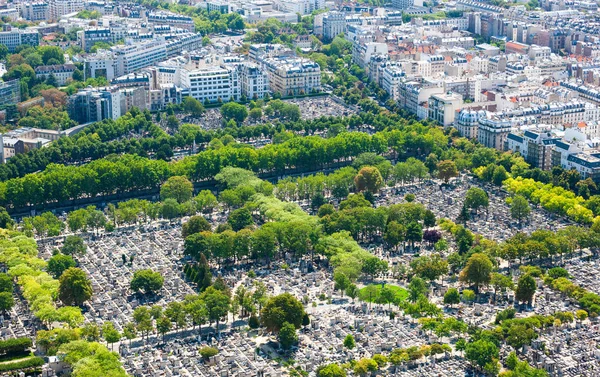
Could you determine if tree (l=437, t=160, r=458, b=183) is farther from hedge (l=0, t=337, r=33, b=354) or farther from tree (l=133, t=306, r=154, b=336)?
hedge (l=0, t=337, r=33, b=354)

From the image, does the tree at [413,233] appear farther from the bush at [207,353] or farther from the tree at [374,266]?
the bush at [207,353]

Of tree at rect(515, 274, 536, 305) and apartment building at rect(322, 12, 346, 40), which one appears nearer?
tree at rect(515, 274, 536, 305)

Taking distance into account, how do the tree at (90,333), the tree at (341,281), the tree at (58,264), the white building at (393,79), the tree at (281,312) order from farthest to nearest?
1. the white building at (393,79)
2. the tree at (58,264)
3. the tree at (341,281)
4. the tree at (281,312)
5. the tree at (90,333)

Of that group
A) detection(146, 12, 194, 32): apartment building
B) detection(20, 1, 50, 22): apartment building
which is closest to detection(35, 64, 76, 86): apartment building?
detection(146, 12, 194, 32): apartment building

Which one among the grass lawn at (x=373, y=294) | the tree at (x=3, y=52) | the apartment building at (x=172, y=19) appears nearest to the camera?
the grass lawn at (x=373, y=294)

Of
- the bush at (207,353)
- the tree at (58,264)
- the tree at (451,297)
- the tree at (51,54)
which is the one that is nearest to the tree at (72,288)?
the tree at (58,264)
